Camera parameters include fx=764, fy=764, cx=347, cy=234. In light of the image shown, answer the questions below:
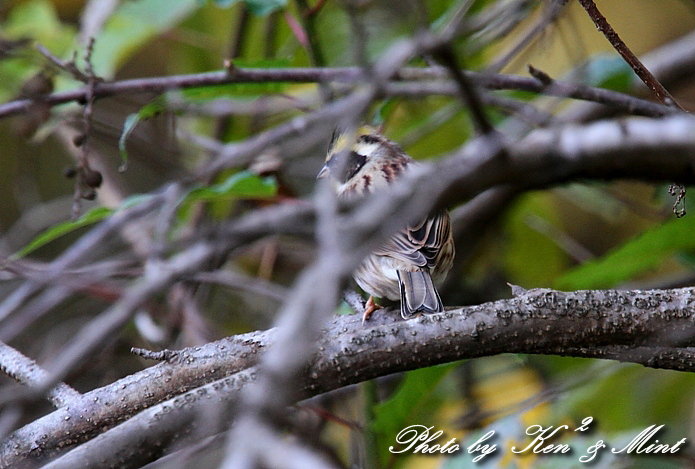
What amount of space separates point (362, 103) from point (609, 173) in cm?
112

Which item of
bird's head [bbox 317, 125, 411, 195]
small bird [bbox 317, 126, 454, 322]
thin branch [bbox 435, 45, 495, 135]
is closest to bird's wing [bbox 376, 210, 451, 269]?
small bird [bbox 317, 126, 454, 322]

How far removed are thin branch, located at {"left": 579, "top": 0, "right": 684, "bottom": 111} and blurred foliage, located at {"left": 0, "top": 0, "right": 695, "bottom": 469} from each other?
2.07 ft

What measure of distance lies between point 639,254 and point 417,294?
78 centimetres

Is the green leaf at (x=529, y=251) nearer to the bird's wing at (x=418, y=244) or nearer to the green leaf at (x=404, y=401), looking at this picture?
the bird's wing at (x=418, y=244)

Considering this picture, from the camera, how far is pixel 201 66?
4.45 metres

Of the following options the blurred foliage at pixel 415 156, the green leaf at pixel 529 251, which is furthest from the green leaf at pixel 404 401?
the green leaf at pixel 529 251

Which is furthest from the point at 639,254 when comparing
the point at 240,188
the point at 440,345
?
the point at 240,188

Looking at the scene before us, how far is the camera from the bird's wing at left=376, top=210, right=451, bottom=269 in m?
2.86

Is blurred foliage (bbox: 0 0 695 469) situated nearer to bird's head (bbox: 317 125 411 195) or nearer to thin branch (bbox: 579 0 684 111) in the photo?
bird's head (bbox: 317 125 411 195)

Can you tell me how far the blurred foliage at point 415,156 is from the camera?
259 centimetres

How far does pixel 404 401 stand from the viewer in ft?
7.77

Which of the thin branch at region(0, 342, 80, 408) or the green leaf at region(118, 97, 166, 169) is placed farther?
the green leaf at region(118, 97, 166, 169)

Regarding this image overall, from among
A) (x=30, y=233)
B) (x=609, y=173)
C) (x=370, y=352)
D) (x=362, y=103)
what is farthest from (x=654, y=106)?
(x=30, y=233)

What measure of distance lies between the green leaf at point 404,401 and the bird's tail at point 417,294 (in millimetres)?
202
